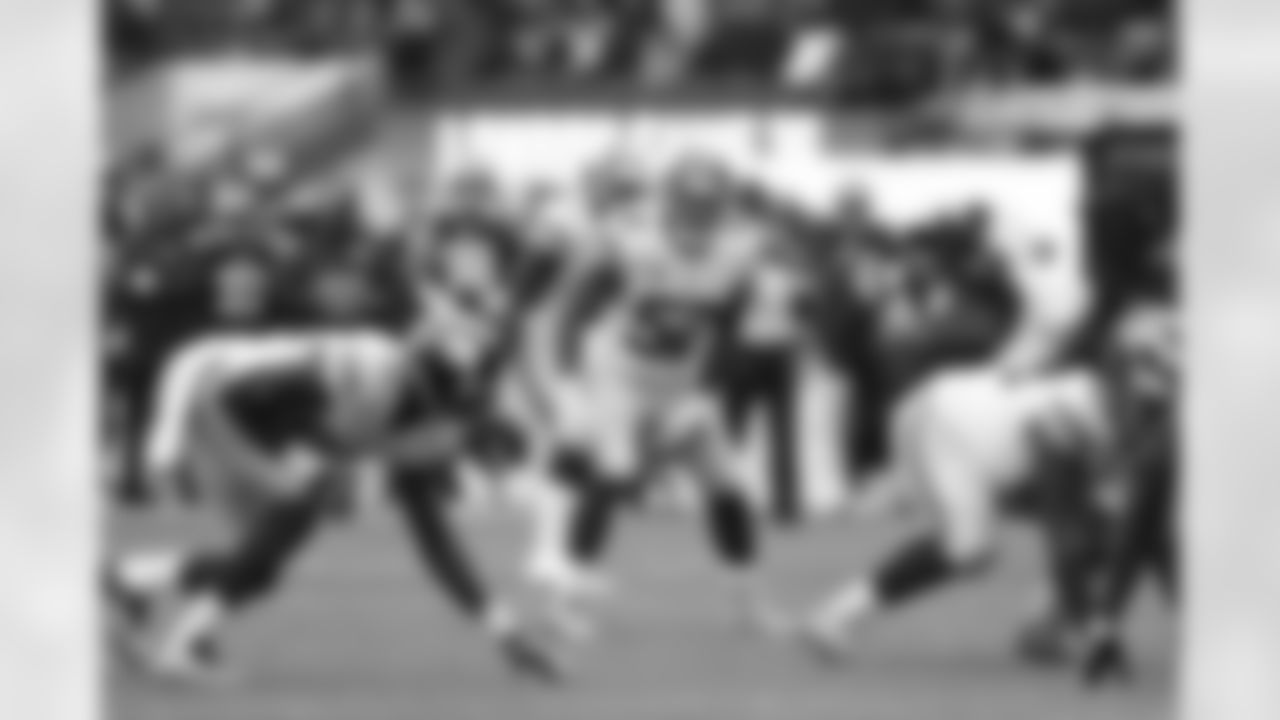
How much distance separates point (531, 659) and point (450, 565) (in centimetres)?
18

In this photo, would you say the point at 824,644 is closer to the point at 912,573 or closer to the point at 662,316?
the point at 912,573

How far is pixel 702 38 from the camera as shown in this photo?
3926 mm

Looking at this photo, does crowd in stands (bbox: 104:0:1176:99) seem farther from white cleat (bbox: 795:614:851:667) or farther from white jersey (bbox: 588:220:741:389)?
white cleat (bbox: 795:614:851:667)

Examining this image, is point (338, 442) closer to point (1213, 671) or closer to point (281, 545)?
point (281, 545)

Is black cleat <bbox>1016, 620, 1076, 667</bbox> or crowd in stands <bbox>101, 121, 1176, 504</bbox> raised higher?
crowd in stands <bbox>101, 121, 1176, 504</bbox>

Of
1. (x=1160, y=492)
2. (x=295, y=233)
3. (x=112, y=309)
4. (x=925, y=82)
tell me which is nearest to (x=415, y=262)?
(x=295, y=233)

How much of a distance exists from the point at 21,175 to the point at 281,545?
105 centimetres

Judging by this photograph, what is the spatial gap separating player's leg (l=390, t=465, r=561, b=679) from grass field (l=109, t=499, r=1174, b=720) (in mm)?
27

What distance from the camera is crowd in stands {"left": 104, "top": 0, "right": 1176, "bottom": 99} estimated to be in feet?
12.6

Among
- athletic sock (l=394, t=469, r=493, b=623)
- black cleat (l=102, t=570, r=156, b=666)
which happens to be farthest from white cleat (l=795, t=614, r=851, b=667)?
black cleat (l=102, t=570, r=156, b=666)

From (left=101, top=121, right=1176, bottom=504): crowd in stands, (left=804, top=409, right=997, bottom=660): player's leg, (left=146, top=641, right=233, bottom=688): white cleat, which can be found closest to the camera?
(left=101, top=121, right=1176, bottom=504): crowd in stands

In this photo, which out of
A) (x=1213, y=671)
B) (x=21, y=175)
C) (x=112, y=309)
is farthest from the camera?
(x=112, y=309)

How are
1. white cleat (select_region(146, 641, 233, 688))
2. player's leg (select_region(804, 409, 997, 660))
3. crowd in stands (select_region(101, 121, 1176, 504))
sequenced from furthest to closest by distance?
1. player's leg (select_region(804, 409, 997, 660))
2. white cleat (select_region(146, 641, 233, 688))
3. crowd in stands (select_region(101, 121, 1176, 504))

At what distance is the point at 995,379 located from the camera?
4.02 meters
